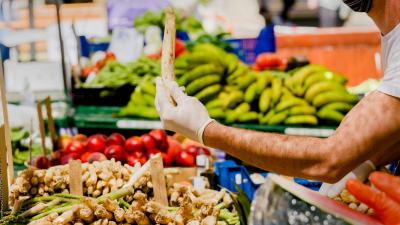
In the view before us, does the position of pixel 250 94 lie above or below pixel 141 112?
above

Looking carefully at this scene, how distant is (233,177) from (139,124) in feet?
6.08

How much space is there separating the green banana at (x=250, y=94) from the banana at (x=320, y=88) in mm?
432

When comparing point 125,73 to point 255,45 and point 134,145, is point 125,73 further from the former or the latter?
point 134,145

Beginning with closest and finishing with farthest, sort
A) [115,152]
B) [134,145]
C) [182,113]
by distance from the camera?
1. [182,113]
2. [115,152]
3. [134,145]

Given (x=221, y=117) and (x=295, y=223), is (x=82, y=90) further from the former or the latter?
(x=295, y=223)

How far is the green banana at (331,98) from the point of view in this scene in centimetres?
455

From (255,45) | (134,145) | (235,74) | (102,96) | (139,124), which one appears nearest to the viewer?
(134,145)

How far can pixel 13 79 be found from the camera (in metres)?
5.33

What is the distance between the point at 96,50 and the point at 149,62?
151cm

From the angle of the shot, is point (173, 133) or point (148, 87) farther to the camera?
point (148, 87)

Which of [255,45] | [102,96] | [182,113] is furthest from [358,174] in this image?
[255,45]

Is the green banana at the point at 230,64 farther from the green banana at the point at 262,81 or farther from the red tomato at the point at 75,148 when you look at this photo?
the red tomato at the point at 75,148

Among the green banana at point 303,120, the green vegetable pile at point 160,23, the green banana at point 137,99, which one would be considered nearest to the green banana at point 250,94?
the green banana at point 303,120

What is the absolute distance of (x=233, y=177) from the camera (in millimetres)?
2990
